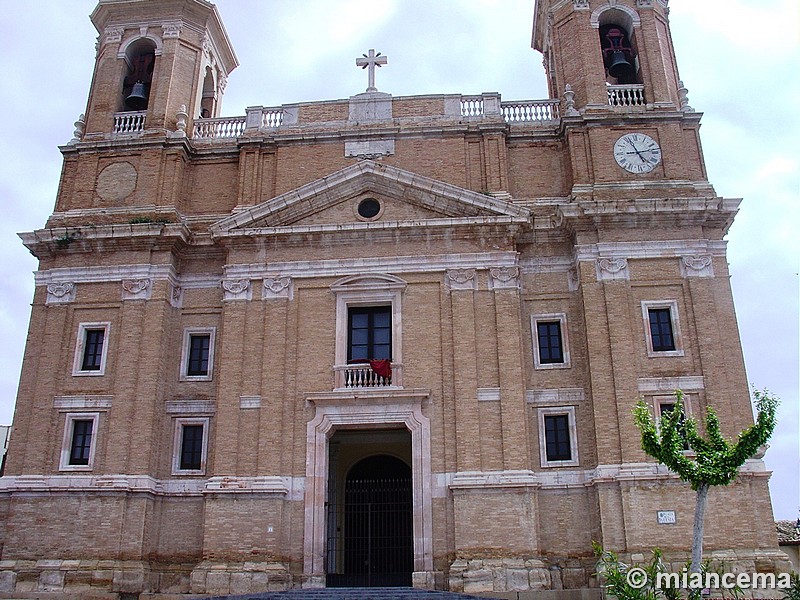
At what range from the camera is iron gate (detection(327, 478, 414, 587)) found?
21.3 metres

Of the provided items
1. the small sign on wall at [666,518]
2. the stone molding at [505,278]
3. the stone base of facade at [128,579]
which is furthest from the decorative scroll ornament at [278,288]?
the small sign on wall at [666,518]

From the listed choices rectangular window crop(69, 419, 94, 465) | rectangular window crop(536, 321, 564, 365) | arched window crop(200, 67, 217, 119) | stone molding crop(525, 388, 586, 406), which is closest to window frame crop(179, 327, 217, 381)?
rectangular window crop(69, 419, 94, 465)

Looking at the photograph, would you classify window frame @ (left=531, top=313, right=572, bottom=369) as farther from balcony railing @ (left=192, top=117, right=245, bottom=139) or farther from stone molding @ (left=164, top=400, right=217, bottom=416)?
balcony railing @ (left=192, top=117, right=245, bottom=139)

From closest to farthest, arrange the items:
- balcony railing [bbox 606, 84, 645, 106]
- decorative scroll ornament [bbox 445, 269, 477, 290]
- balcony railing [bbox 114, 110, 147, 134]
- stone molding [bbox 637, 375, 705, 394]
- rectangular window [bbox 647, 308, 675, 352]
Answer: stone molding [bbox 637, 375, 705, 394]
rectangular window [bbox 647, 308, 675, 352]
decorative scroll ornament [bbox 445, 269, 477, 290]
balcony railing [bbox 606, 84, 645, 106]
balcony railing [bbox 114, 110, 147, 134]

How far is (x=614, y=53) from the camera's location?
2462cm

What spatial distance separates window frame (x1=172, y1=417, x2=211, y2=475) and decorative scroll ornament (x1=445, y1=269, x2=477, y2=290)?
7568 millimetres

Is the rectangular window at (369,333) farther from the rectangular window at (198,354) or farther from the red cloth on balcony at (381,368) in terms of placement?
the rectangular window at (198,354)

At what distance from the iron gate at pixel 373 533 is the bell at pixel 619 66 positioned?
→ 14054 mm

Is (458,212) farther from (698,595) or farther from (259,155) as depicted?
(698,595)

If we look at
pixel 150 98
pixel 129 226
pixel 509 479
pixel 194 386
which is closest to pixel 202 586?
pixel 194 386

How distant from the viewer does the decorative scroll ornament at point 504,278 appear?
21.2 meters

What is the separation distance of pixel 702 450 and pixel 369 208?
Result: 11734mm

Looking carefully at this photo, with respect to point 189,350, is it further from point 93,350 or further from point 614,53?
point 614,53

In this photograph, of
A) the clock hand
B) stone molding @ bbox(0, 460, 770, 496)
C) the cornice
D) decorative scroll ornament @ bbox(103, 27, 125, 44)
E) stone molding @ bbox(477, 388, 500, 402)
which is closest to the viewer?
stone molding @ bbox(0, 460, 770, 496)
